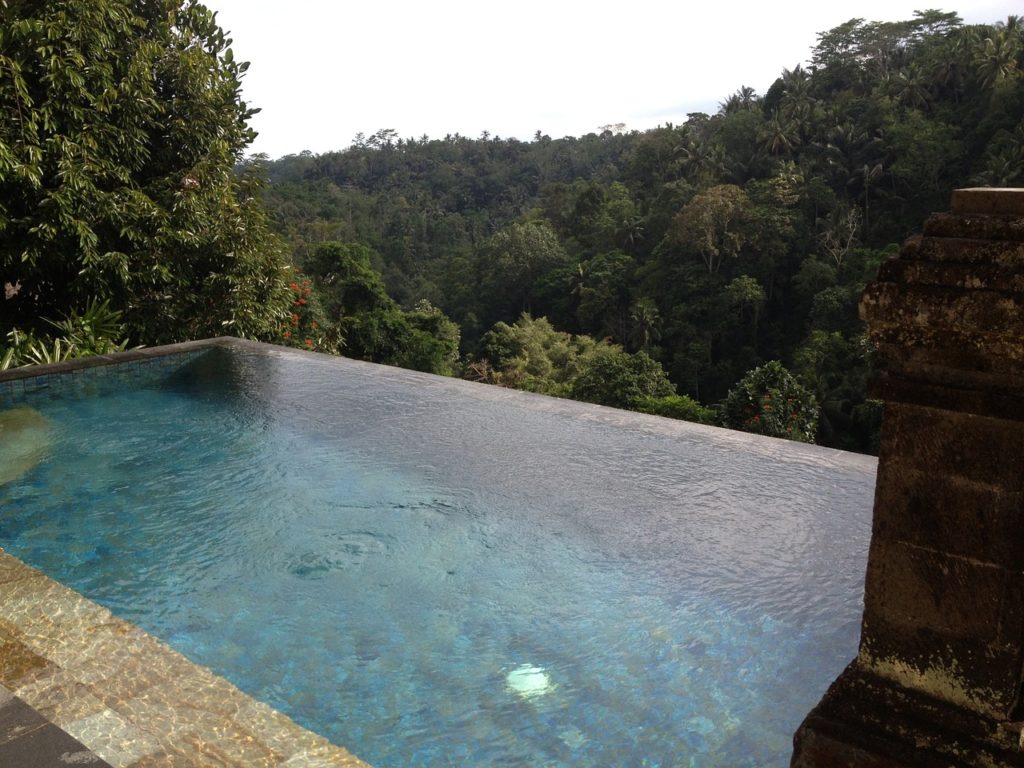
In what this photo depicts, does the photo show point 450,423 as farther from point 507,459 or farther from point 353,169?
point 353,169

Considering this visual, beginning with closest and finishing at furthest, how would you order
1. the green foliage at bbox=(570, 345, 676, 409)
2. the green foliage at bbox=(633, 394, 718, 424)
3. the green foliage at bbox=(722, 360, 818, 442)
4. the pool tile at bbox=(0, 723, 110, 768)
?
1. the pool tile at bbox=(0, 723, 110, 768)
2. the green foliage at bbox=(722, 360, 818, 442)
3. the green foliage at bbox=(633, 394, 718, 424)
4. the green foliage at bbox=(570, 345, 676, 409)

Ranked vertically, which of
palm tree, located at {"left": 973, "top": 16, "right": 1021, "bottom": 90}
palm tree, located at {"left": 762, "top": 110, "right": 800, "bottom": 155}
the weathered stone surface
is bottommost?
the weathered stone surface

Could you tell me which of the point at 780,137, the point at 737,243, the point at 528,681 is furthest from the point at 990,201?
the point at 780,137

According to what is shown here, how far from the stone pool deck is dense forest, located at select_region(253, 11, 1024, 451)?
10395 millimetres

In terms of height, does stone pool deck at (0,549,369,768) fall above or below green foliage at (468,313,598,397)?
above

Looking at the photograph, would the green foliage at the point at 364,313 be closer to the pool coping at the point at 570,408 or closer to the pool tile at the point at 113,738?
the pool coping at the point at 570,408

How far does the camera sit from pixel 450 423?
462 centimetres

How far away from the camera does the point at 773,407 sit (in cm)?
1205

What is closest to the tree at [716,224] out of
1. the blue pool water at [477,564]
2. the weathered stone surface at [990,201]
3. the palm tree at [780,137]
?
the palm tree at [780,137]

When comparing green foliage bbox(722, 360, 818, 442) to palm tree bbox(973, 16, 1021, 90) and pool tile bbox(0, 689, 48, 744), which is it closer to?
pool tile bbox(0, 689, 48, 744)

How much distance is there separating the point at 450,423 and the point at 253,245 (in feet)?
11.3

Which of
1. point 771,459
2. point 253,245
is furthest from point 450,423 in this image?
point 253,245

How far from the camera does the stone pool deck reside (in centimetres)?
175

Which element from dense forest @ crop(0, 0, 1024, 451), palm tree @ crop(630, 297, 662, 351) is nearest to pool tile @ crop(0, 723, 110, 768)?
dense forest @ crop(0, 0, 1024, 451)
